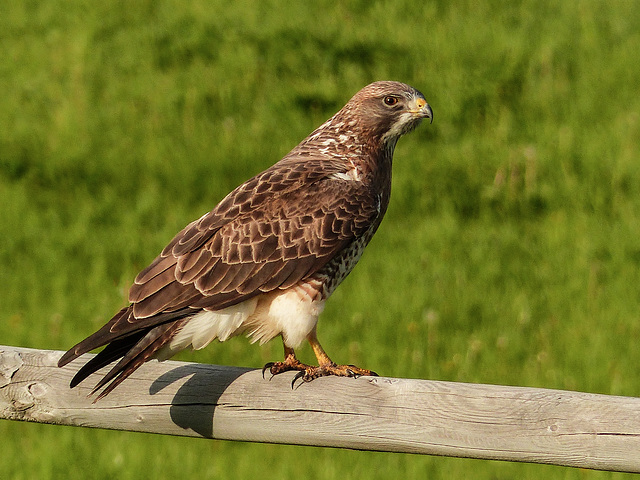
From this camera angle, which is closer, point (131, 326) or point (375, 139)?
point (131, 326)

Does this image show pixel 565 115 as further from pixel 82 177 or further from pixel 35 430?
pixel 35 430

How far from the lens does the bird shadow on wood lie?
144 inches

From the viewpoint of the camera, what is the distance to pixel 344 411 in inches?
138

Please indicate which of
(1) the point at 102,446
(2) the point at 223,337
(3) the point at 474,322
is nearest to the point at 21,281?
(1) the point at 102,446

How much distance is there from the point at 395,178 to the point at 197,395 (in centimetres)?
489

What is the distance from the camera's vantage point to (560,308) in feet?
22.4

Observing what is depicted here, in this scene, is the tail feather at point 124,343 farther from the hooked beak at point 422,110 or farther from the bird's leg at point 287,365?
the hooked beak at point 422,110

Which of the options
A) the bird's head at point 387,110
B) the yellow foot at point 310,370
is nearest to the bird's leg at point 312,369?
the yellow foot at point 310,370

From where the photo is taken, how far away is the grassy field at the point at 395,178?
612 cm

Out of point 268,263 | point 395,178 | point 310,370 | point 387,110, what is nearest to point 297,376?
point 310,370

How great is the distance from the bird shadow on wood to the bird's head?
4.97 feet

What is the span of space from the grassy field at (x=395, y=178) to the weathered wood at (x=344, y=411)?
5.76 ft

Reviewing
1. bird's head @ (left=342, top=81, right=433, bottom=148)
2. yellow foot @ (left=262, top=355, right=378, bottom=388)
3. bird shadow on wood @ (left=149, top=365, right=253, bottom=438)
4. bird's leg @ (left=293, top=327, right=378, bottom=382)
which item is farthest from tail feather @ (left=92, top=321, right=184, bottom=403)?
bird's head @ (left=342, top=81, right=433, bottom=148)

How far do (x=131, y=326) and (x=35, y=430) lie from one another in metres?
2.52
